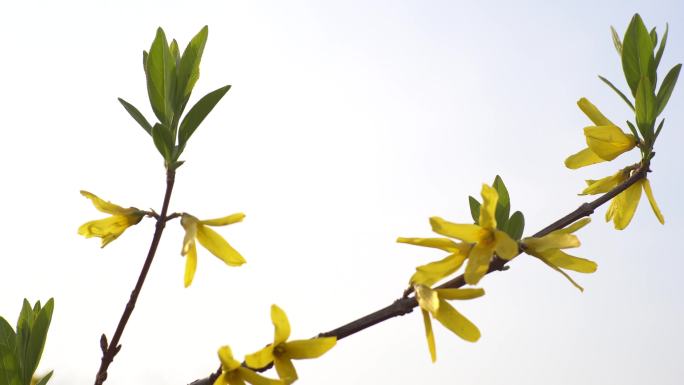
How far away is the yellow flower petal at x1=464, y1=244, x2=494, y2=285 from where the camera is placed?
1016 mm

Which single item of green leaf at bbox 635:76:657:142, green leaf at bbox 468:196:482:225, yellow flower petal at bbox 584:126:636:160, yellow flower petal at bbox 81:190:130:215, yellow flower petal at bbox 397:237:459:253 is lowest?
yellow flower petal at bbox 397:237:459:253

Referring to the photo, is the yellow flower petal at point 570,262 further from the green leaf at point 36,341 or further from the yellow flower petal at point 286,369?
the green leaf at point 36,341

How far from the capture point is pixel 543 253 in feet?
3.77

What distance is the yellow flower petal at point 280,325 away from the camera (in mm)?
968

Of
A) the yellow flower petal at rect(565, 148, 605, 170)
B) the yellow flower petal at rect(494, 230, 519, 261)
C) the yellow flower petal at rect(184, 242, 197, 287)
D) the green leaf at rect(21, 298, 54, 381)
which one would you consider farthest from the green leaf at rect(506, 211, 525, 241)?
the green leaf at rect(21, 298, 54, 381)

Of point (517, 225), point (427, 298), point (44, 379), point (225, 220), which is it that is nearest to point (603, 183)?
point (517, 225)

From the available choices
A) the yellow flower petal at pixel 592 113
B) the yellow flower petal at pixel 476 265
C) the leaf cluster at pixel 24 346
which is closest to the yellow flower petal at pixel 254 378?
the yellow flower petal at pixel 476 265

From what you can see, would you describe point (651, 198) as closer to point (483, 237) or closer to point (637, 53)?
point (637, 53)

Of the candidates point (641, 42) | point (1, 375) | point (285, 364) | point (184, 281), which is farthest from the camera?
point (641, 42)

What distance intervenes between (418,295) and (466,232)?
0.41 feet

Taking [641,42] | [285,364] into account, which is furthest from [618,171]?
[285,364]

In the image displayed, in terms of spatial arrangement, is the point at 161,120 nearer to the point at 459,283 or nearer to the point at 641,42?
the point at 459,283

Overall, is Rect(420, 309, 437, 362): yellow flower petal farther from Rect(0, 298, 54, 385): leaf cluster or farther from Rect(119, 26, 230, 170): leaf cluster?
Rect(0, 298, 54, 385): leaf cluster

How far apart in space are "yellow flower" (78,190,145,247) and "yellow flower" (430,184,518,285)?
54 cm
